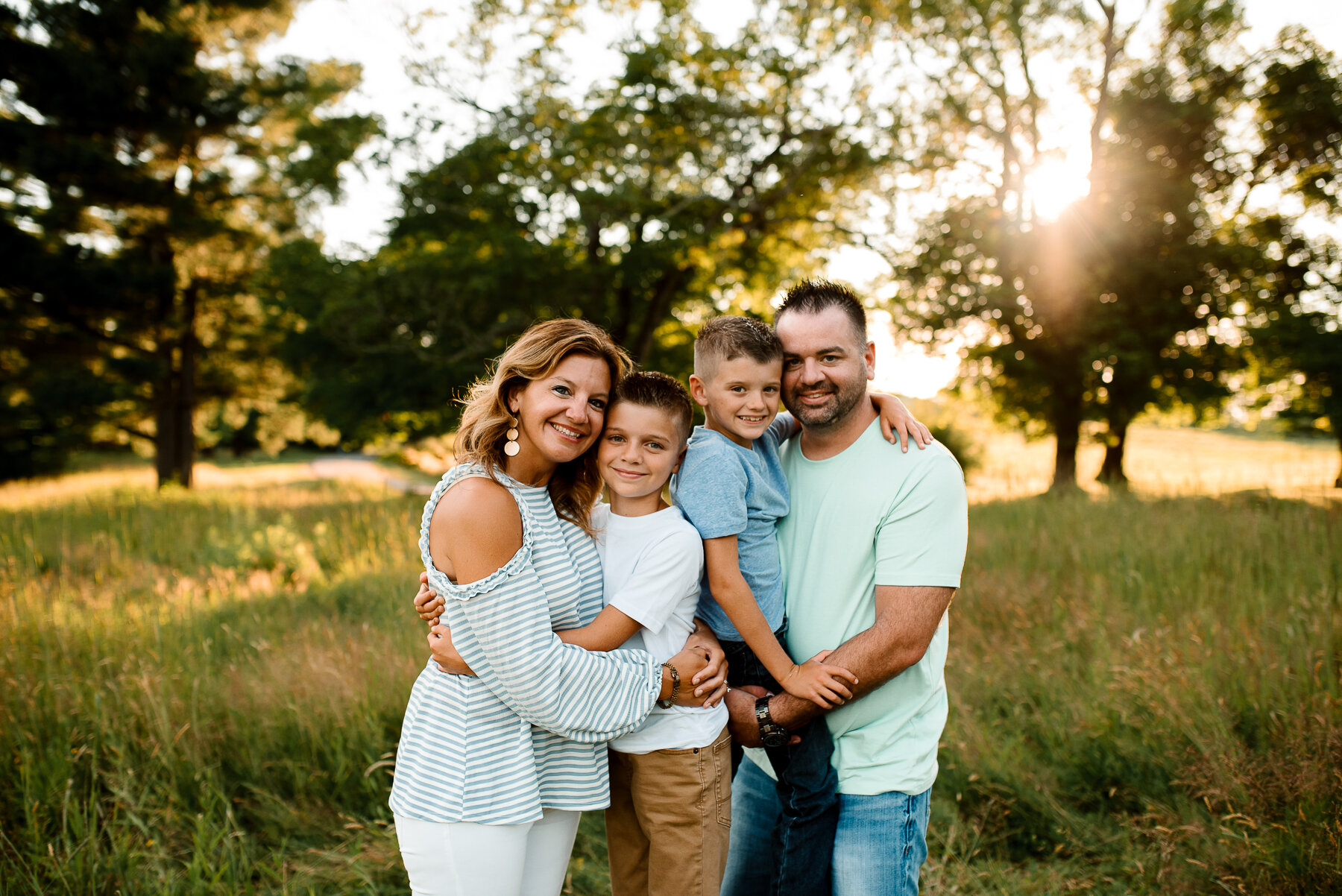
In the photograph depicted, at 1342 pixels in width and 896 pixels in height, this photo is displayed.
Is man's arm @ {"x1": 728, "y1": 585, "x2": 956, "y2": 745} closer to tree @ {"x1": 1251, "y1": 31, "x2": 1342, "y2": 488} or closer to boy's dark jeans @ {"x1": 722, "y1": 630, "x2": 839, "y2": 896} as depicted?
boy's dark jeans @ {"x1": 722, "y1": 630, "x2": 839, "y2": 896}

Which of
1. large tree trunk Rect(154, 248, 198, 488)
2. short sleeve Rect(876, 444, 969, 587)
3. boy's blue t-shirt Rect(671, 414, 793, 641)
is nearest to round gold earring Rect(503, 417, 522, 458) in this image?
boy's blue t-shirt Rect(671, 414, 793, 641)

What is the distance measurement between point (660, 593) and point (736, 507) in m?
0.33

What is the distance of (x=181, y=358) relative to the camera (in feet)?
58.9

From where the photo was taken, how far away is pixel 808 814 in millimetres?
2102

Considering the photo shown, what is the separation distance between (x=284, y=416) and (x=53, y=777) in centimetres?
2315

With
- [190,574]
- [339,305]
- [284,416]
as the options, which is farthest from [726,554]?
[284,416]

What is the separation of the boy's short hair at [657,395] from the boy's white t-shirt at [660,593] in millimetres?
278

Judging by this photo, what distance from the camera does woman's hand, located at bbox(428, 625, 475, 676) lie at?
75.7 inches

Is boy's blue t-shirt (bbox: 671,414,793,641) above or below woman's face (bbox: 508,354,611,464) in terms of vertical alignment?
below

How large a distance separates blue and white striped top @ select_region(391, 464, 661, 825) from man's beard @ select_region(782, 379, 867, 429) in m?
0.81

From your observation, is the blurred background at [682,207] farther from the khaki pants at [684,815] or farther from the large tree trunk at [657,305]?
the khaki pants at [684,815]

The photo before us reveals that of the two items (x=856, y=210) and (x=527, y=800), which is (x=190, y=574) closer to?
(x=527, y=800)

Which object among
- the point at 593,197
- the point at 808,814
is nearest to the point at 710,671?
the point at 808,814

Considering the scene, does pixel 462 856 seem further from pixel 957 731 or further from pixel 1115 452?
pixel 1115 452
